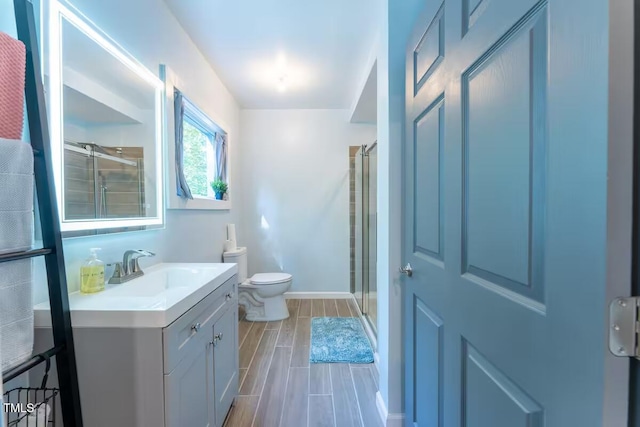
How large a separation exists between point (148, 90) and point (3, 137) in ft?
3.41

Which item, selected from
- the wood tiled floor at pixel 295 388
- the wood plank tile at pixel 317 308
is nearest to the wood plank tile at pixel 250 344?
the wood tiled floor at pixel 295 388

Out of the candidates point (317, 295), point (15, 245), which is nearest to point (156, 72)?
point (15, 245)

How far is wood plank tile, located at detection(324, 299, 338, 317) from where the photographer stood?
331 centimetres

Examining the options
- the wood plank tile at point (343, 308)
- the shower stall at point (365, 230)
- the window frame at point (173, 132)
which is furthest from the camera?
the wood plank tile at point (343, 308)

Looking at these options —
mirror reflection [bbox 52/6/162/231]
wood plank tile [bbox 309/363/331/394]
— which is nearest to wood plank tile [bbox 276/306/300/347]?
wood plank tile [bbox 309/363/331/394]

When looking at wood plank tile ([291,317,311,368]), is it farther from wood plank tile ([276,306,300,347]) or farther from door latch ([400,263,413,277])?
door latch ([400,263,413,277])

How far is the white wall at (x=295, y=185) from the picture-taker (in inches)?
149

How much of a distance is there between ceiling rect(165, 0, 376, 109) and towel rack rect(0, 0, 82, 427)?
1.21 meters

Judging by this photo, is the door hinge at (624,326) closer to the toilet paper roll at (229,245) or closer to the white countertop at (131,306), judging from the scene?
the white countertop at (131,306)

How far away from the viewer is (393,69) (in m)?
1.57

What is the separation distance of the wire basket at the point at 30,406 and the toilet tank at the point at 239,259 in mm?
1975

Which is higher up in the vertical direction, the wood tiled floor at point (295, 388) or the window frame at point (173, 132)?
the window frame at point (173, 132)

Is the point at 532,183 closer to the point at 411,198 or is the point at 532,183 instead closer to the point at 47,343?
the point at 411,198

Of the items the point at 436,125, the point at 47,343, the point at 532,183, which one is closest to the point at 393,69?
the point at 436,125
